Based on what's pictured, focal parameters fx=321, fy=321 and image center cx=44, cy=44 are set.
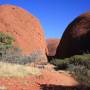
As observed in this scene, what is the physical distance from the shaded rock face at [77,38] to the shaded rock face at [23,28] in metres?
2.61

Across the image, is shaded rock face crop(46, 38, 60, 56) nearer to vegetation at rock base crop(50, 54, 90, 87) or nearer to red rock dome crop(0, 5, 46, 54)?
red rock dome crop(0, 5, 46, 54)

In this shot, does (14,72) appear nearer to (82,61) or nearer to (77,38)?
(82,61)

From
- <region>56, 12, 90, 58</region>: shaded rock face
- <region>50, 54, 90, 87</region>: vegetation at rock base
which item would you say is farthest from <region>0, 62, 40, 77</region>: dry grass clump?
<region>56, 12, 90, 58</region>: shaded rock face

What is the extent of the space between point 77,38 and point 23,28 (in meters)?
6.27

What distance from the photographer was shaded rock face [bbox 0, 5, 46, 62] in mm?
34188

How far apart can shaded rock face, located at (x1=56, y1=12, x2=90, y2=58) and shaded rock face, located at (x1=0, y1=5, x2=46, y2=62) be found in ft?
8.56

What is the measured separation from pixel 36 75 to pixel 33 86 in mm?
2835

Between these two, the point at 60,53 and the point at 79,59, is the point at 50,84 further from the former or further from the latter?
the point at 60,53

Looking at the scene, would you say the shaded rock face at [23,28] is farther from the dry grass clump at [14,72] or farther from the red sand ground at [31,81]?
the red sand ground at [31,81]

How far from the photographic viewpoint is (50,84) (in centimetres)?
1454

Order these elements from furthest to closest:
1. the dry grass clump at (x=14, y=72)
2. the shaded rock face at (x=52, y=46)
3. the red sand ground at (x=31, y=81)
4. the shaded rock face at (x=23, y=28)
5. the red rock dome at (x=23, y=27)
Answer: the shaded rock face at (x=52, y=46) < the red rock dome at (x=23, y=27) < the shaded rock face at (x=23, y=28) < the dry grass clump at (x=14, y=72) < the red sand ground at (x=31, y=81)

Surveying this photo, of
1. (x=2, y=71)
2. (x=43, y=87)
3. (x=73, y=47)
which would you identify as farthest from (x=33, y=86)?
(x=73, y=47)

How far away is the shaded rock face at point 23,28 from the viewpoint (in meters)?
34.2

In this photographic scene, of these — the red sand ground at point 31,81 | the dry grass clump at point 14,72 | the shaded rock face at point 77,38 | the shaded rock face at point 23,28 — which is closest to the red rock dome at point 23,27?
the shaded rock face at point 23,28
